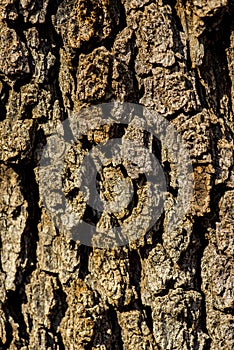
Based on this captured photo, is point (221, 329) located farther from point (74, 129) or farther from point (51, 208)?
point (74, 129)

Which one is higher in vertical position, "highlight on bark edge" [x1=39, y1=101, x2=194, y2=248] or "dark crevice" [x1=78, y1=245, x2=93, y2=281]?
"highlight on bark edge" [x1=39, y1=101, x2=194, y2=248]

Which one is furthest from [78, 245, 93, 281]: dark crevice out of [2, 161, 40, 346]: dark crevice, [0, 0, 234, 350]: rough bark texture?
[2, 161, 40, 346]: dark crevice

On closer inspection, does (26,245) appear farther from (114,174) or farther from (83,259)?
(114,174)

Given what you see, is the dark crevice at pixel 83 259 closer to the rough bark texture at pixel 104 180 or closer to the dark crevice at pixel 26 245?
the rough bark texture at pixel 104 180

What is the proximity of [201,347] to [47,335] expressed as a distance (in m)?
0.46

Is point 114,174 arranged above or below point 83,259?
above

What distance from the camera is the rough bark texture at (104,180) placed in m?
1.43

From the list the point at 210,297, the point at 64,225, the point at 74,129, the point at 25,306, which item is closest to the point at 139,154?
the point at 74,129

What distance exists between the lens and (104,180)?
1498 mm

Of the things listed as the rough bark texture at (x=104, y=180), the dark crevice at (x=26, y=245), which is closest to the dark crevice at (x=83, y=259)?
the rough bark texture at (x=104, y=180)

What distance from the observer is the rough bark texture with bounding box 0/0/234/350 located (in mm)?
1432

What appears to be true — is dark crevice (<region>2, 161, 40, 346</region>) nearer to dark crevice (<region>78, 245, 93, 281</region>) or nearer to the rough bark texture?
the rough bark texture

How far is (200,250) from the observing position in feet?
4.92

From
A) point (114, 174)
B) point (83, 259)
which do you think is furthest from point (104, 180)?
point (83, 259)
